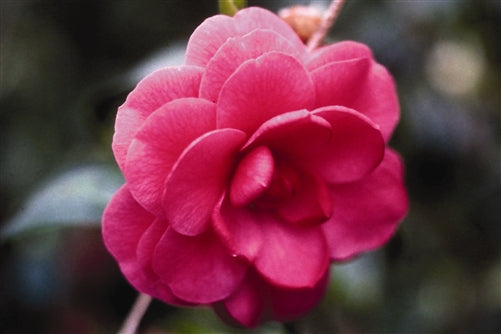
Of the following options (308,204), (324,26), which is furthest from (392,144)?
(308,204)

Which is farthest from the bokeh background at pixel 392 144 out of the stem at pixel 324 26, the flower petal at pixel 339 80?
the flower petal at pixel 339 80

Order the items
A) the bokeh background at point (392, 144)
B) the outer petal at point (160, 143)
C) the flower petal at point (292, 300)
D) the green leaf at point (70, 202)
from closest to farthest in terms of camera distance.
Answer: the outer petal at point (160, 143)
the flower petal at point (292, 300)
the green leaf at point (70, 202)
the bokeh background at point (392, 144)

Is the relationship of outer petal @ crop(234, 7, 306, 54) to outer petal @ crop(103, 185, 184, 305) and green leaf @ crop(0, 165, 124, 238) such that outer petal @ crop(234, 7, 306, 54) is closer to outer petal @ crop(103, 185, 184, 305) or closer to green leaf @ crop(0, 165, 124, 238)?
outer petal @ crop(103, 185, 184, 305)

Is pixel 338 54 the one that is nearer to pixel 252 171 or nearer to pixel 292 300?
pixel 252 171

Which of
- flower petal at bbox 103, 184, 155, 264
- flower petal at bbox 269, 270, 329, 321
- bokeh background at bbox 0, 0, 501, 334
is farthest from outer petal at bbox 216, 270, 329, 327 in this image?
bokeh background at bbox 0, 0, 501, 334

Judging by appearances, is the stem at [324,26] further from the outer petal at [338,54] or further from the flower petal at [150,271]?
the flower petal at [150,271]

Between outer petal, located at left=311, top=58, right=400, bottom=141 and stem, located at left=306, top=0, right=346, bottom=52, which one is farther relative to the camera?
stem, located at left=306, top=0, right=346, bottom=52

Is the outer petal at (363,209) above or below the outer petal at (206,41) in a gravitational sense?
below
